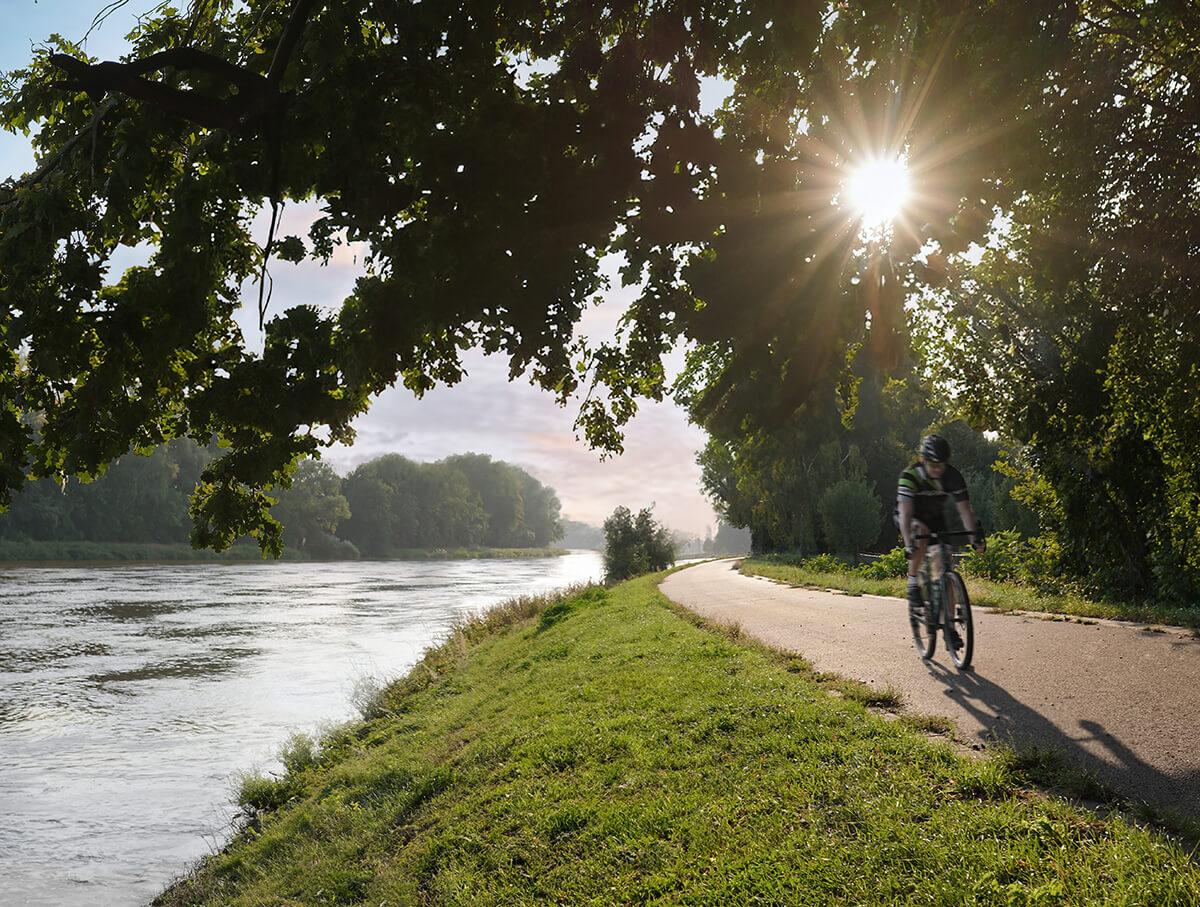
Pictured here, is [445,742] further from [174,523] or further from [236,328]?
[174,523]

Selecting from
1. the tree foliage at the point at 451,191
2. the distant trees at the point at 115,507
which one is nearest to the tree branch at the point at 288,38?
the tree foliage at the point at 451,191

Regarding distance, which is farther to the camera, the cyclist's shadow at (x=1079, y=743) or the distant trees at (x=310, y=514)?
the distant trees at (x=310, y=514)

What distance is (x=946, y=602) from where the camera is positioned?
6984 mm

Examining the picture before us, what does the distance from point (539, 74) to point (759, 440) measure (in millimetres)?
4031

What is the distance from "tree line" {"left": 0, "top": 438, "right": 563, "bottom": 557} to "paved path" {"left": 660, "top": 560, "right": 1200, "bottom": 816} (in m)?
20.7

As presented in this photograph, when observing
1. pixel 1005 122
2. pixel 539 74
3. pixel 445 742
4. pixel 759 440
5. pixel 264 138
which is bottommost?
pixel 445 742

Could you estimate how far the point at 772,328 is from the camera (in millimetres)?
5984

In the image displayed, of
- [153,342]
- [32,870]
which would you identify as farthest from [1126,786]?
[32,870]

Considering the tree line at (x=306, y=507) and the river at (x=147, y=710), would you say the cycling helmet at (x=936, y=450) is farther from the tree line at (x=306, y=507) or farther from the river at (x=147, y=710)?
A: the tree line at (x=306, y=507)

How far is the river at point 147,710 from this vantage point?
8.36 meters

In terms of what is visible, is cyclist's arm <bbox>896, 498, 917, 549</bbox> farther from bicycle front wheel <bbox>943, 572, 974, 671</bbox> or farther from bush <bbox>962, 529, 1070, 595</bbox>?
bush <bbox>962, 529, 1070, 595</bbox>

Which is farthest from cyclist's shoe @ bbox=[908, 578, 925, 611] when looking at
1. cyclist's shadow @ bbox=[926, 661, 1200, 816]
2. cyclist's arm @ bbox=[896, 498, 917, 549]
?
cyclist's shadow @ bbox=[926, 661, 1200, 816]

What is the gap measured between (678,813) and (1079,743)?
9.06 ft

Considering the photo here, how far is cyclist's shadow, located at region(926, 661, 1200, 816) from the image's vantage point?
4.00 meters
